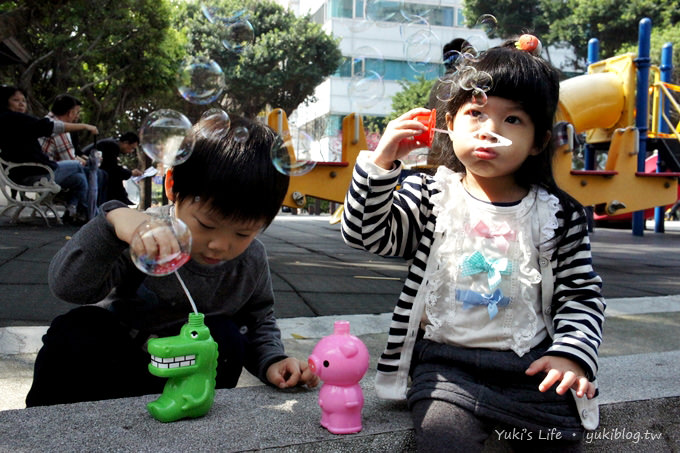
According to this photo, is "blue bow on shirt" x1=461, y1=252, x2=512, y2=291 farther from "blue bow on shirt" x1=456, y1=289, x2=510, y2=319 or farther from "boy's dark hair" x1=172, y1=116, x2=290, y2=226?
"boy's dark hair" x1=172, y1=116, x2=290, y2=226

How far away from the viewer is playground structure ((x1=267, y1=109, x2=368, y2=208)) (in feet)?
15.5

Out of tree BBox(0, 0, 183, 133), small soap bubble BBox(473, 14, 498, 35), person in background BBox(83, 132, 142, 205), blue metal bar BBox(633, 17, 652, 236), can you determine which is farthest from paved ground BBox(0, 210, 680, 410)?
tree BBox(0, 0, 183, 133)

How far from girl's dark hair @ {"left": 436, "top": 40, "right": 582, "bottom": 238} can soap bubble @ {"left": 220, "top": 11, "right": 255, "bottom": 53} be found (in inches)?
41.1

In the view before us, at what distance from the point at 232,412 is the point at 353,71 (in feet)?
5.95

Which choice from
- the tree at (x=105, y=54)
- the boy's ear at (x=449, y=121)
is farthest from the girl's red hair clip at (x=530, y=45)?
the tree at (x=105, y=54)

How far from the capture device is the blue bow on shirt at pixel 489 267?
154 centimetres

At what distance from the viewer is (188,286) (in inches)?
65.6

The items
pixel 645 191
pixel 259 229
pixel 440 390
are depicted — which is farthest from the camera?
pixel 645 191

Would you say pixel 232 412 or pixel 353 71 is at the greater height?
pixel 353 71

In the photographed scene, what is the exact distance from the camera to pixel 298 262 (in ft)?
16.3

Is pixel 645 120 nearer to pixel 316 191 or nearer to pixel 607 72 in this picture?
pixel 607 72

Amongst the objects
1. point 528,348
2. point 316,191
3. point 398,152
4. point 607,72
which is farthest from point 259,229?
point 607,72

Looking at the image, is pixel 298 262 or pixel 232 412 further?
pixel 298 262

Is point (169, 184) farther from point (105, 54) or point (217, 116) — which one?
point (105, 54)
